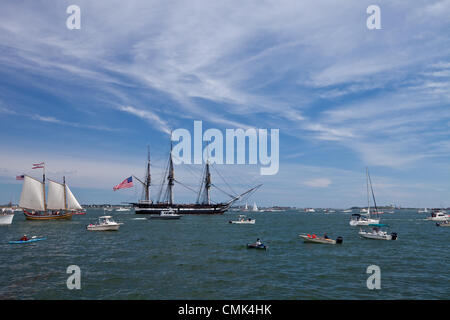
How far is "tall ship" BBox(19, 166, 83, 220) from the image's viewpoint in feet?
343

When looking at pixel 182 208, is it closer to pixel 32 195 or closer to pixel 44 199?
pixel 44 199

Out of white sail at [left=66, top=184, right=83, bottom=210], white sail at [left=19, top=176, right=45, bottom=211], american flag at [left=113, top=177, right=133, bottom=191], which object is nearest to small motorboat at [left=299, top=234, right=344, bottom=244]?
american flag at [left=113, top=177, right=133, bottom=191]

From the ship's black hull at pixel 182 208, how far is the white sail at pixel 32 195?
70963 mm

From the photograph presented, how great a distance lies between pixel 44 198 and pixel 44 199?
1.42ft

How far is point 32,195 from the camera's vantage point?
347 feet

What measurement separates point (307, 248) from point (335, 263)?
12.0 metres

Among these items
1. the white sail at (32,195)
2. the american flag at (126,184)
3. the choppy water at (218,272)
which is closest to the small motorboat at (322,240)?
the choppy water at (218,272)

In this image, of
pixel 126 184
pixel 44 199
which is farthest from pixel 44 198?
pixel 126 184

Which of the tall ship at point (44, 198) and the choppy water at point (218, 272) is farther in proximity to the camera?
the tall ship at point (44, 198)

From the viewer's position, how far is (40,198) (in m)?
Answer: 108

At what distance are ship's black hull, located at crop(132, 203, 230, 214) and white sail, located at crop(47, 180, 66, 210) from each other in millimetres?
64887

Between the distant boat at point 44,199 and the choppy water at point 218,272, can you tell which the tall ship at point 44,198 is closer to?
the distant boat at point 44,199

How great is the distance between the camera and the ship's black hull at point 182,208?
17257 cm
